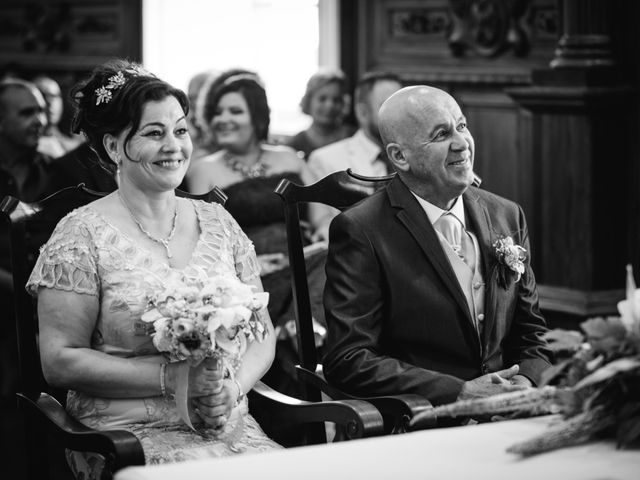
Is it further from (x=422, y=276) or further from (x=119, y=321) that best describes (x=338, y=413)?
(x=119, y=321)

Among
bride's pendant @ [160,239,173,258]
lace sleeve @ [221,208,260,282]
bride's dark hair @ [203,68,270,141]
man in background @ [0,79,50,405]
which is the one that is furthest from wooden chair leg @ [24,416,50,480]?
man in background @ [0,79,50,405]

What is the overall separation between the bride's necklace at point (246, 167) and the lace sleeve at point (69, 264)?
226cm

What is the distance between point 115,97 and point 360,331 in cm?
85

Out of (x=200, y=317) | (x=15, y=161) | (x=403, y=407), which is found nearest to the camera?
(x=200, y=317)

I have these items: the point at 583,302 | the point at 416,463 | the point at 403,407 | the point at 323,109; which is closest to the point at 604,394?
the point at 416,463

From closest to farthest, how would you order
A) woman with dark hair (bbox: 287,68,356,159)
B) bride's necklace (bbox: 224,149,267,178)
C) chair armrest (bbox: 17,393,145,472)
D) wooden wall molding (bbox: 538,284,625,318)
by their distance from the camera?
chair armrest (bbox: 17,393,145,472) → wooden wall molding (bbox: 538,284,625,318) → bride's necklace (bbox: 224,149,267,178) → woman with dark hair (bbox: 287,68,356,159)

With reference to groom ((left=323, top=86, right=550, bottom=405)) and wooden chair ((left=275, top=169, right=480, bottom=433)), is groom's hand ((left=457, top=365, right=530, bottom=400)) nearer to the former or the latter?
groom ((left=323, top=86, right=550, bottom=405))

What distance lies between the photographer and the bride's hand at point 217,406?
2762 millimetres

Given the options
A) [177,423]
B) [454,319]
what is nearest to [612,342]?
[454,319]

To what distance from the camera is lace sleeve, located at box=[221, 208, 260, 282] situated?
3.07 metres

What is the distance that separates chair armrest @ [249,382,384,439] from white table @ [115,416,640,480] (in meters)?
0.42

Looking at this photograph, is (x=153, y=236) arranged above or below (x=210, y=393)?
above

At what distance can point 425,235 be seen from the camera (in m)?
2.98

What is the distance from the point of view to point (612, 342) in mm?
2104
